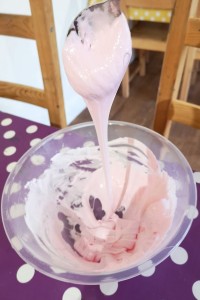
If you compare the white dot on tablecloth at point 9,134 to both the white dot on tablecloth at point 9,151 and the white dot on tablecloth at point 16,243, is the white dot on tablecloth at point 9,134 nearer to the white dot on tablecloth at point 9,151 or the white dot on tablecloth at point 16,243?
the white dot on tablecloth at point 9,151

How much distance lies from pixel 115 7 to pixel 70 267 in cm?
37

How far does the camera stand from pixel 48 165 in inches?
25.6

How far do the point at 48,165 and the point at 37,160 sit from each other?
3cm

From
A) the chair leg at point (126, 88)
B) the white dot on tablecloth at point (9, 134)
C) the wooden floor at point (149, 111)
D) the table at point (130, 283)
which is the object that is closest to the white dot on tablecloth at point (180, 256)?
the table at point (130, 283)

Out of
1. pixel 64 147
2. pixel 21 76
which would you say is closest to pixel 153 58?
pixel 21 76

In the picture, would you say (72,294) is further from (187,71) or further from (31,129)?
(187,71)

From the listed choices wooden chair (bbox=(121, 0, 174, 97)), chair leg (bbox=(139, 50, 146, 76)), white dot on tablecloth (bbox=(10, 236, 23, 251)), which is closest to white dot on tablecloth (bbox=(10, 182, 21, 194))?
white dot on tablecloth (bbox=(10, 236, 23, 251))

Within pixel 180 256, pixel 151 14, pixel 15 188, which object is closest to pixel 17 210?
pixel 15 188

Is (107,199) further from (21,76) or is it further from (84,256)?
(21,76)

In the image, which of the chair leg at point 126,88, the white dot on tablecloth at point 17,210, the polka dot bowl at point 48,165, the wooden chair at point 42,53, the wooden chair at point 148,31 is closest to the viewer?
the polka dot bowl at point 48,165

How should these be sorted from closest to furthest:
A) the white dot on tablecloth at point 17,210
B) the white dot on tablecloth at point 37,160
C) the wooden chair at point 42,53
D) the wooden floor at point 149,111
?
1. the white dot on tablecloth at point 17,210
2. the white dot on tablecloth at point 37,160
3. the wooden chair at point 42,53
4. the wooden floor at point 149,111

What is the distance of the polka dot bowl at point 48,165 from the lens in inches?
16.2

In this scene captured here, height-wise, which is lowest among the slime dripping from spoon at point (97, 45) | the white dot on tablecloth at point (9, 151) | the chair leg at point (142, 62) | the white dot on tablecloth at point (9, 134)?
the chair leg at point (142, 62)

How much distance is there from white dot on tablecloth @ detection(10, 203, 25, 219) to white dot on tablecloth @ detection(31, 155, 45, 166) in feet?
0.34
